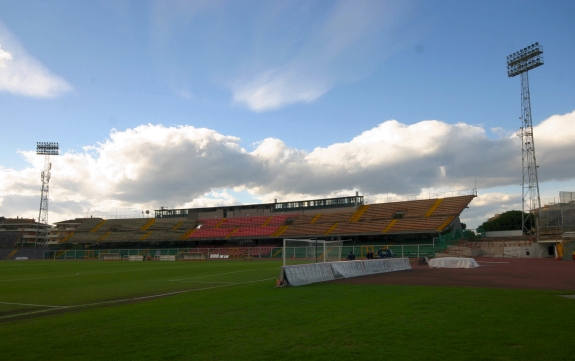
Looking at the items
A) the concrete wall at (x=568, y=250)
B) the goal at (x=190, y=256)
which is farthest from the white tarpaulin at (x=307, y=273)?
the goal at (x=190, y=256)

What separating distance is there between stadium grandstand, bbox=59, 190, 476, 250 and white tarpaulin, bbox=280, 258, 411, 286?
108 feet

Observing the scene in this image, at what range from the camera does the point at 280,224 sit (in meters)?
83.2

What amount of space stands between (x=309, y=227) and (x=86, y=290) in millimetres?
59093

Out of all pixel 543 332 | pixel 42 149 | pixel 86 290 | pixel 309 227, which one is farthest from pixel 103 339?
pixel 42 149

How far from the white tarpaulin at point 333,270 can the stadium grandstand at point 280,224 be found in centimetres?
3295

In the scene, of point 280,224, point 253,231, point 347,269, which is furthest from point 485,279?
point 253,231

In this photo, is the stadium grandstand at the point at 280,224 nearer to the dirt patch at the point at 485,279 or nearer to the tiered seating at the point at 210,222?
the tiered seating at the point at 210,222

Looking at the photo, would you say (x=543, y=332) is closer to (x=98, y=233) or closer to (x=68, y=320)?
(x=68, y=320)

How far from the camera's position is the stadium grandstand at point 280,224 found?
2630 inches

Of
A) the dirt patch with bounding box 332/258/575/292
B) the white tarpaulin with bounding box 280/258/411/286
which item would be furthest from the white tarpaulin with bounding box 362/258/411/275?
the dirt patch with bounding box 332/258/575/292

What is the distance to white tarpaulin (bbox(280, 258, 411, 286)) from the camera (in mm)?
19973

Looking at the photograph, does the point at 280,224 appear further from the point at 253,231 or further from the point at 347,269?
the point at 347,269

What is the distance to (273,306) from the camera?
42.3 ft

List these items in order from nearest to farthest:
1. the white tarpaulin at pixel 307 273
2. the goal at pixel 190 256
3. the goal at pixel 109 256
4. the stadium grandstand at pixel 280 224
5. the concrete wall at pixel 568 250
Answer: the white tarpaulin at pixel 307 273 < the concrete wall at pixel 568 250 < the stadium grandstand at pixel 280 224 < the goal at pixel 190 256 < the goal at pixel 109 256
